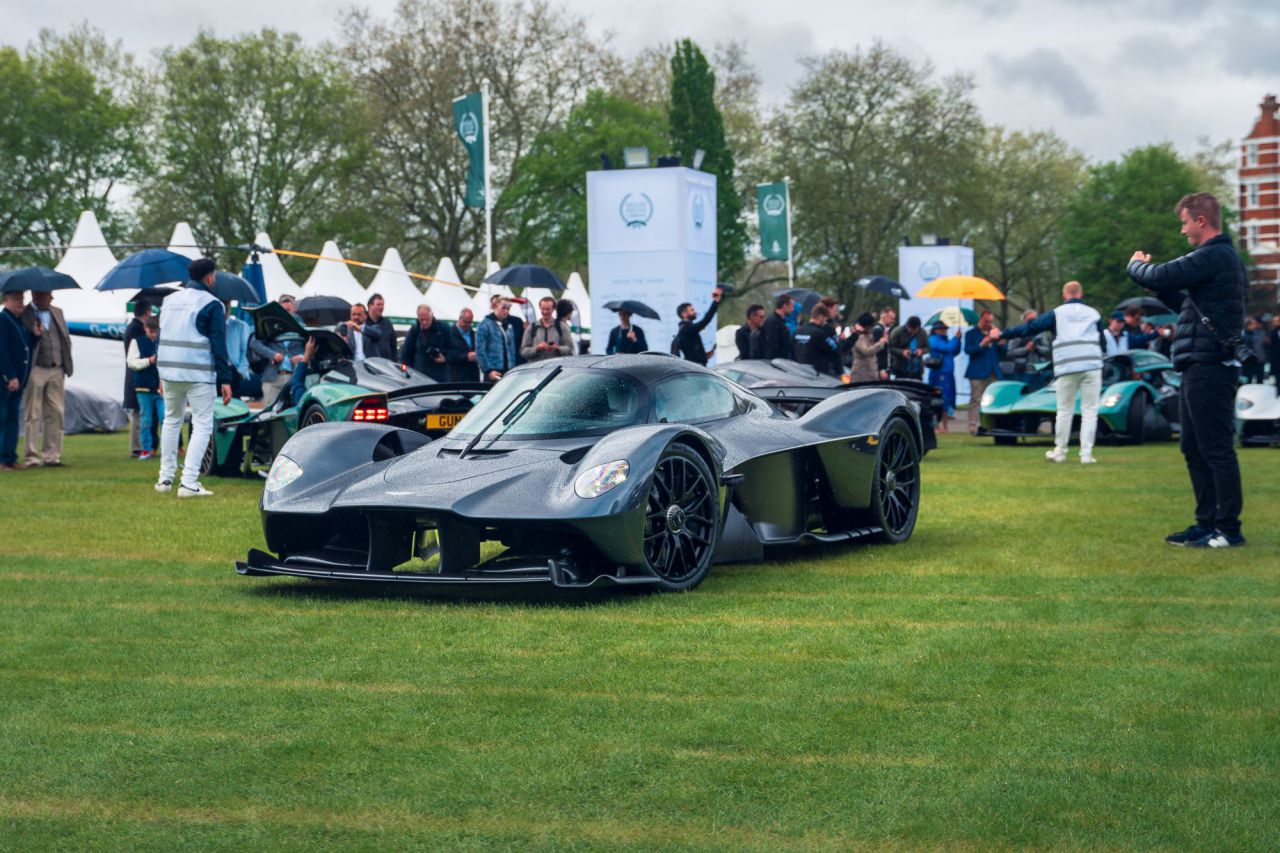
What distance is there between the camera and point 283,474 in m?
8.23

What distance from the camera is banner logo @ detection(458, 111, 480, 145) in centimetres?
3094

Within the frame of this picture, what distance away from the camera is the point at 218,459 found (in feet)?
51.1

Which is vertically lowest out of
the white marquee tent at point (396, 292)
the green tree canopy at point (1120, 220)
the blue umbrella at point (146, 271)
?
the blue umbrella at point (146, 271)

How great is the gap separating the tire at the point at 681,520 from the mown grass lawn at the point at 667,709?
175 millimetres

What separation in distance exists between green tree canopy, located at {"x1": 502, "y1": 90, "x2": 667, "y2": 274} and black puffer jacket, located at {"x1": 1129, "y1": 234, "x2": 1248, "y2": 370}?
153 ft

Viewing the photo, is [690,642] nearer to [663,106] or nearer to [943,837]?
[943,837]

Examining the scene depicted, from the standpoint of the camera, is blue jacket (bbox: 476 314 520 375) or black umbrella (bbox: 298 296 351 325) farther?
black umbrella (bbox: 298 296 351 325)

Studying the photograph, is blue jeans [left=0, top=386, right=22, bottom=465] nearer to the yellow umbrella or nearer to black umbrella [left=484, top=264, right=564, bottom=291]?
black umbrella [left=484, top=264, right=564, bottom=291]

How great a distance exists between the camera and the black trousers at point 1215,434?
9750mm

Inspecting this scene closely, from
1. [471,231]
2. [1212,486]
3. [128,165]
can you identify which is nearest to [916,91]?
[471,231]

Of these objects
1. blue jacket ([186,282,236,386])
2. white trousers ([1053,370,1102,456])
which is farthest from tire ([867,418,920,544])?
white trousers ([1053,370,1102,456])

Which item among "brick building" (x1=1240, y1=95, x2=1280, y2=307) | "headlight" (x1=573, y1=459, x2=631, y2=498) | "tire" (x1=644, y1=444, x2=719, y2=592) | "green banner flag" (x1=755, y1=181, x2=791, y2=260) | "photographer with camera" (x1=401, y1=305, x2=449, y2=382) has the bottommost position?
"tire" (x1=644, y1=444, x2=719, y2=592)

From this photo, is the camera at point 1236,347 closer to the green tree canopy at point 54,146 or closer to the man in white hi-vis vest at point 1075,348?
the man in white hi-vis vest at point 1075,348

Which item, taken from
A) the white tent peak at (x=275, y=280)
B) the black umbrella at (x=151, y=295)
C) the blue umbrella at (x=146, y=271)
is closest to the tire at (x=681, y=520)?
the black umbrella at (x=151, y=295)
